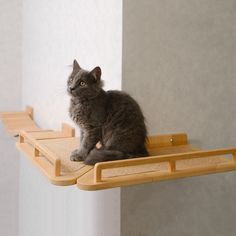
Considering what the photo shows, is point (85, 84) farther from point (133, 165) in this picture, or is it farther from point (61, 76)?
point (61, 76)

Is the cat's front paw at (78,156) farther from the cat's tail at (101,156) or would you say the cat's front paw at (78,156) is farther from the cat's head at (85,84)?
the cat's head at (85,84)

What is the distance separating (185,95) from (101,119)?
37 centimetres

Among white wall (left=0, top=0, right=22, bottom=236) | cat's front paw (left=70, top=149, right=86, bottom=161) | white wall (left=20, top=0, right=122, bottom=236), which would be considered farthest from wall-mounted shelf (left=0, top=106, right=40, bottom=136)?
cat's front paw (left=70, top=149, right=86, bottom=161)

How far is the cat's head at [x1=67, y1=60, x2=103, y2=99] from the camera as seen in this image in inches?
38.9

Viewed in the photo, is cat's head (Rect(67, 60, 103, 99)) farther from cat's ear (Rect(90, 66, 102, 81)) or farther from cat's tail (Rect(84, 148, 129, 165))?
cat's tail (Rect(84, 148, 129, 165))

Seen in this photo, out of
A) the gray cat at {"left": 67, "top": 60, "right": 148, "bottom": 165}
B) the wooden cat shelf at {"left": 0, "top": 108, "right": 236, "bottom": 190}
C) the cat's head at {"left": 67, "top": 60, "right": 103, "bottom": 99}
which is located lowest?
the wooden cat shelf at {"left": 0, "top": 108, "right": 236, "bottom": 190}

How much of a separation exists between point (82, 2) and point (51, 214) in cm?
99

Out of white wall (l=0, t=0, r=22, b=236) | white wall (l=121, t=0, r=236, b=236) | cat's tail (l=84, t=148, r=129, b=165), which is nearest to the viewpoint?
cat's tail (l=84, t=148, r=129, b=165)

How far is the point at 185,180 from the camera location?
1278 millimetres

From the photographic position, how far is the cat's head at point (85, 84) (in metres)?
0.99

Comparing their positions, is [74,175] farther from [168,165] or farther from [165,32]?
[165,32]

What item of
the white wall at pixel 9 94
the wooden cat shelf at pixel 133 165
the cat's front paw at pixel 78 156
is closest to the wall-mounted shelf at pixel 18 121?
the white wall at pixel 9 94

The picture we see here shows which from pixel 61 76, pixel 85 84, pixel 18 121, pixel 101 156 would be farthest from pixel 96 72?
pixel 18 121


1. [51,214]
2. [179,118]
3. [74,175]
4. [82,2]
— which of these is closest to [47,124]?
[51,214]
